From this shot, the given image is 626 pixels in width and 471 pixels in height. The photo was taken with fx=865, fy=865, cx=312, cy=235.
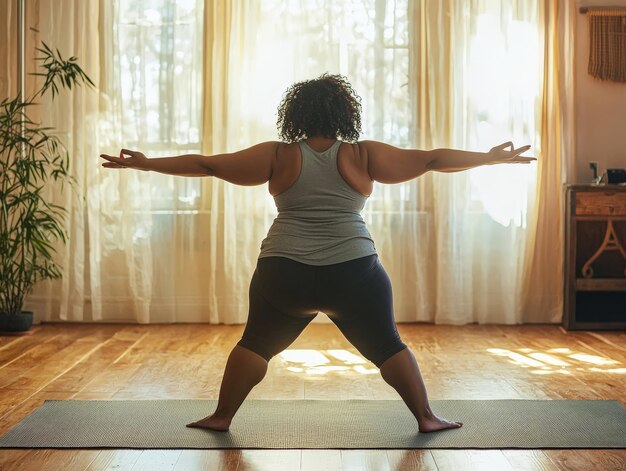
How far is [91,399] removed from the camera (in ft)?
11.3

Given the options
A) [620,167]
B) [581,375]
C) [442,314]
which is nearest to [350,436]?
[581,375]

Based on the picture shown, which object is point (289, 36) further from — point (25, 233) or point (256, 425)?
point (256, 425)

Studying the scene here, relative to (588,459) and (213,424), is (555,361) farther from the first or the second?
(213,424)

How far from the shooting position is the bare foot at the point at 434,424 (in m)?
2.88

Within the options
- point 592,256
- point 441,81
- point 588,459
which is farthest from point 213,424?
point 592,256

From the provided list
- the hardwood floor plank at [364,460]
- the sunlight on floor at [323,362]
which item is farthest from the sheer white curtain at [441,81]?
the hardwood floor plank at [364,460]

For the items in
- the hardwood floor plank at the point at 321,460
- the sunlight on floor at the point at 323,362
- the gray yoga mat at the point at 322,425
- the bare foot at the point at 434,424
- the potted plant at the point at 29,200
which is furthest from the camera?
the potted plant at the point at 29,200

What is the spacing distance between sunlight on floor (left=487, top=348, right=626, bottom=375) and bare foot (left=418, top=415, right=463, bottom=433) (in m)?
1.19

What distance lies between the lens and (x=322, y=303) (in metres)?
2.82

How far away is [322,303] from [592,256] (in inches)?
123

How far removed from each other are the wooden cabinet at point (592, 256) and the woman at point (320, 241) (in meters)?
2.41

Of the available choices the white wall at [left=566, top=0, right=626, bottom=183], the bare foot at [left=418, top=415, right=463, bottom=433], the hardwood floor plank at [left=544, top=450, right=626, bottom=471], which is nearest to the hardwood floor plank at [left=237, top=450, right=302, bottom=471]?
the bare foot at [left=418, top=415, right=463, bottom=433]

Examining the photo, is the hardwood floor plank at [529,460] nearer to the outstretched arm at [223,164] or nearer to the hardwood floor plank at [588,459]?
the hardwood floor plank at [588,459]

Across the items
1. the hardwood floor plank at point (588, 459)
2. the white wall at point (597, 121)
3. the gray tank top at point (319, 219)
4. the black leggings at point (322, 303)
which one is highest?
the white wall at point (597, 121)
